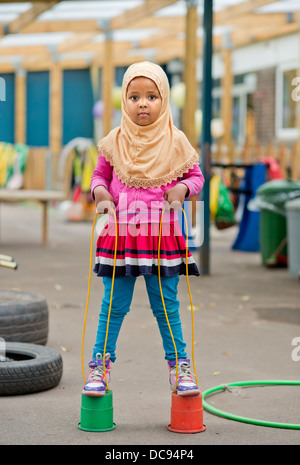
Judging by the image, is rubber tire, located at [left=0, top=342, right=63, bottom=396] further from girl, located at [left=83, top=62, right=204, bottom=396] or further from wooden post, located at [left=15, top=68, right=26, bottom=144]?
wooden post, located at [left=15, top=68, right=26, bottom=144]

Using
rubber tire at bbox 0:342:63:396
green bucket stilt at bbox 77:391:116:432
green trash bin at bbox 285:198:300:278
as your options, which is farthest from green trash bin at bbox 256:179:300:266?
green bucket stilt at bbox 77:391:116:432

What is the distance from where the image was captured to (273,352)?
5.52 m

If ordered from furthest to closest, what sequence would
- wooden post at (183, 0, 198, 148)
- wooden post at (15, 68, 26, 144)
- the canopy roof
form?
wooden post at (15, 68, 26, 144), the canopy roof, wooden post at (183, 0, 198, 148)

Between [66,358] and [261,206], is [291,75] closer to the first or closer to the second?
[261,206]

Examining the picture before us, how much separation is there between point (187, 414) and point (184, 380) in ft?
0.49

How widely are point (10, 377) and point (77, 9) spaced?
12147mm

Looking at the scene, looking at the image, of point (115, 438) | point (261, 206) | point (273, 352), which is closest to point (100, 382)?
point (115, 438)

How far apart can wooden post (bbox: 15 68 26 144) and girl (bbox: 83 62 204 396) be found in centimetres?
2030

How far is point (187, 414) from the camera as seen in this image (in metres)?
3.73

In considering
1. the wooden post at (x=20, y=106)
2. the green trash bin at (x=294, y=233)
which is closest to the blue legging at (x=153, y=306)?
the green trash bin at (x=294, y=233)

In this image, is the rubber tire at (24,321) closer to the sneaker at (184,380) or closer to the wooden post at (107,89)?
the sneaker at (184,380)

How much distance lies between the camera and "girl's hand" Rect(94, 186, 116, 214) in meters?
3.81

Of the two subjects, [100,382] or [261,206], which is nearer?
[100,382]

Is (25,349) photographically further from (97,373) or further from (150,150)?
(150,150)
